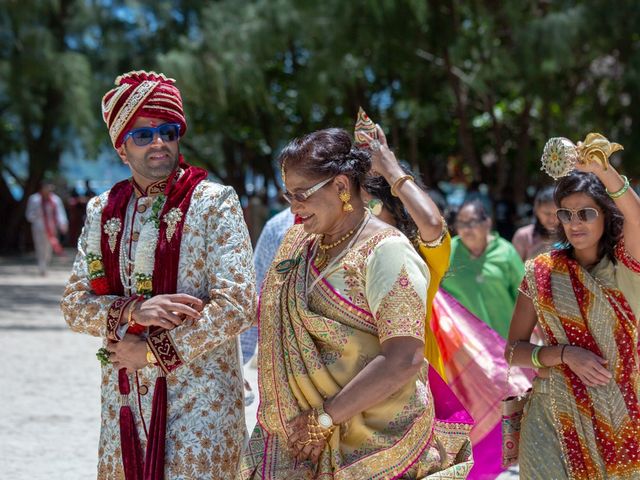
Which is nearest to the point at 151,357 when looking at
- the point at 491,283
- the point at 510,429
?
the point at 510,429

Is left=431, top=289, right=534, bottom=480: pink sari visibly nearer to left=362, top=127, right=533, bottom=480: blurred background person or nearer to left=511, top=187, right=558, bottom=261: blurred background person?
left=362, top=127, right=533, bottom=480: blurred background person

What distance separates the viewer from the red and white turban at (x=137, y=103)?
3.62 meters

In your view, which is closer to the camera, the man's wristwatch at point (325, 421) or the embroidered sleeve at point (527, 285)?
the man's wristwatch at point (325, 421)

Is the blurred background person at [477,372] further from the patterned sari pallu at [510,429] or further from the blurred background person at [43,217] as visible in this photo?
the blurred background person at [43,217]

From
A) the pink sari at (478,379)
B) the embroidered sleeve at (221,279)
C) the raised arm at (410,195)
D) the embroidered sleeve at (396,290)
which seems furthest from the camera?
the pink sari at (478,379)

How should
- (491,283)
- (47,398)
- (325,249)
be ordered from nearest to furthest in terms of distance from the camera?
(325,249) < (491,283) < (47,398)

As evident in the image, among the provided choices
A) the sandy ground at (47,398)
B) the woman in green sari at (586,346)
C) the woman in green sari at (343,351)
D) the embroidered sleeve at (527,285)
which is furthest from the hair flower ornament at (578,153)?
the sandy ground at (47,398)

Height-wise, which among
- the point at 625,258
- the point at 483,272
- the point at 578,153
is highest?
the point at 578,153

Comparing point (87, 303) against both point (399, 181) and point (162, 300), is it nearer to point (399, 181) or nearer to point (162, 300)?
point (162, 300)

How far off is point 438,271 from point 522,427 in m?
0.74

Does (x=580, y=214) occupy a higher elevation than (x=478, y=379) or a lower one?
higher

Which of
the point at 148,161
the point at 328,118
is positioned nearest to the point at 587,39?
the point at 328,118

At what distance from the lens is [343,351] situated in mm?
3016

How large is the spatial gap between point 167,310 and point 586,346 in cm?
164
